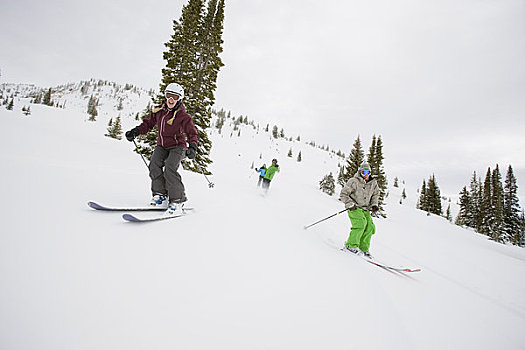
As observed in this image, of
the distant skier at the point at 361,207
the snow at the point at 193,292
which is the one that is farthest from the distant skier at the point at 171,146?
the distant skier at the point at 361,207

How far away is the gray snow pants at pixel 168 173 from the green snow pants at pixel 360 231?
3.64 meters

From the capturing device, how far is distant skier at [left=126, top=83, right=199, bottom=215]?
3791 millimetres

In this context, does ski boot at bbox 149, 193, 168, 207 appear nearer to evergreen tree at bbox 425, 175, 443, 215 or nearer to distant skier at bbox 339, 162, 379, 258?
distant skier at bbox 339, 162, 379, 258

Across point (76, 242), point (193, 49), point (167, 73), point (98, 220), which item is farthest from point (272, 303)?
point (193, 49)

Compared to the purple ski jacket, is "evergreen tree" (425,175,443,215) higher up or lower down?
higher up

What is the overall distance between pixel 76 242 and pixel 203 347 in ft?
5.37

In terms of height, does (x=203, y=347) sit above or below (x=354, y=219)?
below

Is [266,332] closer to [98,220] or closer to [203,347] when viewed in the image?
[203,347]

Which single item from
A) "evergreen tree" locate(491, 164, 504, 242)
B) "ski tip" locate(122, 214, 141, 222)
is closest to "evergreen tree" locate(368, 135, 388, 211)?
"evergreen tree" locate(491, 164, 504, 242)

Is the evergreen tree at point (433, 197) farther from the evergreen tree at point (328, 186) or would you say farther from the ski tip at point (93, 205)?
the ski tip at point (93, 205)

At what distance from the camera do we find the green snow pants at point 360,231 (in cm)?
454

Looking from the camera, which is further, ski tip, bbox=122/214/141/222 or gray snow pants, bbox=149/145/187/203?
gray snow pants, bbox=149/145/187/203

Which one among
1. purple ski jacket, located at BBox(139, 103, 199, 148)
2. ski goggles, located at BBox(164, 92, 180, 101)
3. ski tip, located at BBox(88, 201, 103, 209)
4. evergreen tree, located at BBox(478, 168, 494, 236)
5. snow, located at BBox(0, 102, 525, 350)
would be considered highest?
evergreen tree, located at BBox(478, 168, 494, 236)

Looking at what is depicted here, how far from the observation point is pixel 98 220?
8.48ft
